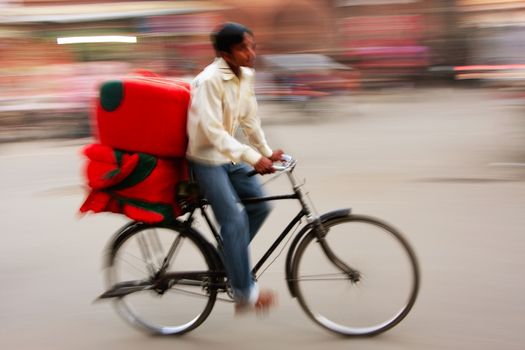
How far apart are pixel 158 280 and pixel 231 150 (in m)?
0.91

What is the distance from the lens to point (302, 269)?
3.00m

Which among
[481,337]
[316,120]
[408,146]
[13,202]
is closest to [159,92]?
[481,337]

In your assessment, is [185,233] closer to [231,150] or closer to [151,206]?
[151,206]

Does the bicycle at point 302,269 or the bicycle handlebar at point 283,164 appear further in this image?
the bicycle at point 302,269

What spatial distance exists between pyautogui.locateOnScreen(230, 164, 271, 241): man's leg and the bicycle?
58 millimetres

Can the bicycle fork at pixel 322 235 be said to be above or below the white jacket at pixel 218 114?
below

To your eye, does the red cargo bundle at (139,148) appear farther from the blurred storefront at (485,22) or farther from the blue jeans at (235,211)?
the blurred storefront at (485,22)

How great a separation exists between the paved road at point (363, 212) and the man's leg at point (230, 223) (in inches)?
14.7

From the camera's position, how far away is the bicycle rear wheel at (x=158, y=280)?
3113mm

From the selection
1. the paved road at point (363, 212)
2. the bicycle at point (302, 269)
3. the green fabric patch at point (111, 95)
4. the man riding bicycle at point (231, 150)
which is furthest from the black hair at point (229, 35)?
the paved road at point (363, 212)

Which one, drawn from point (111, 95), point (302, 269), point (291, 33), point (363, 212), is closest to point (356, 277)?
point (302, 269)

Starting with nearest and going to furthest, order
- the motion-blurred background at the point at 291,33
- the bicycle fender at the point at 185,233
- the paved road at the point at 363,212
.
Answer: the bicycle fender at the point at 185,233, the paved road at the point at 363,212, the motion-blurred background at the point at 291,33

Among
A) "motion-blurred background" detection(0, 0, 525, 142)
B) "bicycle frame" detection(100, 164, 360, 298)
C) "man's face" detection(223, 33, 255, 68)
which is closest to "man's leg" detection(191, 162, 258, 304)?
"bicycle frame" detection(100, 164, 360, 298)

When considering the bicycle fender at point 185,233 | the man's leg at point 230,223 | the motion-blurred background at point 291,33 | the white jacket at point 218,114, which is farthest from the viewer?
the motion-blurred background at point 291,33
